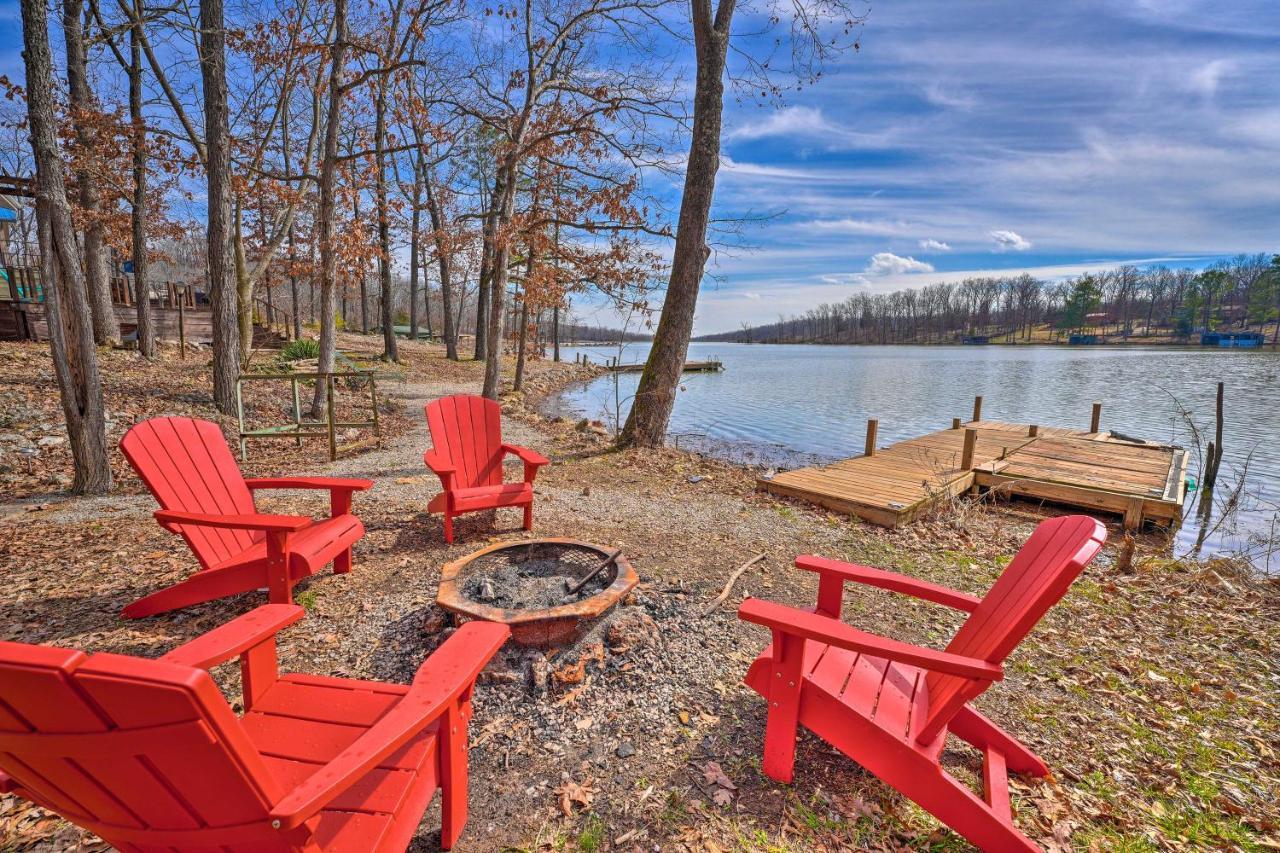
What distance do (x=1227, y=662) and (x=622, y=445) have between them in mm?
5946

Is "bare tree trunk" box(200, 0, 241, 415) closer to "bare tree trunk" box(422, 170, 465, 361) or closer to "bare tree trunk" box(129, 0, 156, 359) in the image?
"bare tree trunk" box(129, 0, 156, 359)

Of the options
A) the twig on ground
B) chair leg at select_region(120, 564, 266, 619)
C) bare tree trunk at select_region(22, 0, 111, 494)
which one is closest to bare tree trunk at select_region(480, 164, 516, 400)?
bare tree trunk at select_region(22, 0, 111, 494)

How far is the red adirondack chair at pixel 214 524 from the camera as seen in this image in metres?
2.88

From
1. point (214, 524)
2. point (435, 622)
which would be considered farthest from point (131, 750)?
point (214, 524)

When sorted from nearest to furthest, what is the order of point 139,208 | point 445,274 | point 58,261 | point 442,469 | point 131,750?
point 131,750
point 442,469
point 58,261
point 139,208
point 445,274

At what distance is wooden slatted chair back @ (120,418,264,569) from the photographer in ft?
9.59

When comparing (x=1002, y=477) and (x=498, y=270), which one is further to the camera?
(x=498, y=270)

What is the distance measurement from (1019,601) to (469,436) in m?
3.90

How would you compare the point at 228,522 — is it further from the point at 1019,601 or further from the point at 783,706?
the point at 1019,601

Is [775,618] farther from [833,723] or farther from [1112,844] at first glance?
[1112,844]

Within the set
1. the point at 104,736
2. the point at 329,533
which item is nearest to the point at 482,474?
the point at 329,533

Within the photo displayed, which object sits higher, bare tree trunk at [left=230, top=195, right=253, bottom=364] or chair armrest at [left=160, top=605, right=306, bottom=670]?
bare tree trunk at [left=230, top=195, right=253, bottom=364]

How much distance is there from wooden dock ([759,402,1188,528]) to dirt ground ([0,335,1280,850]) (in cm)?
98

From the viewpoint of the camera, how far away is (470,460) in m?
4.62
